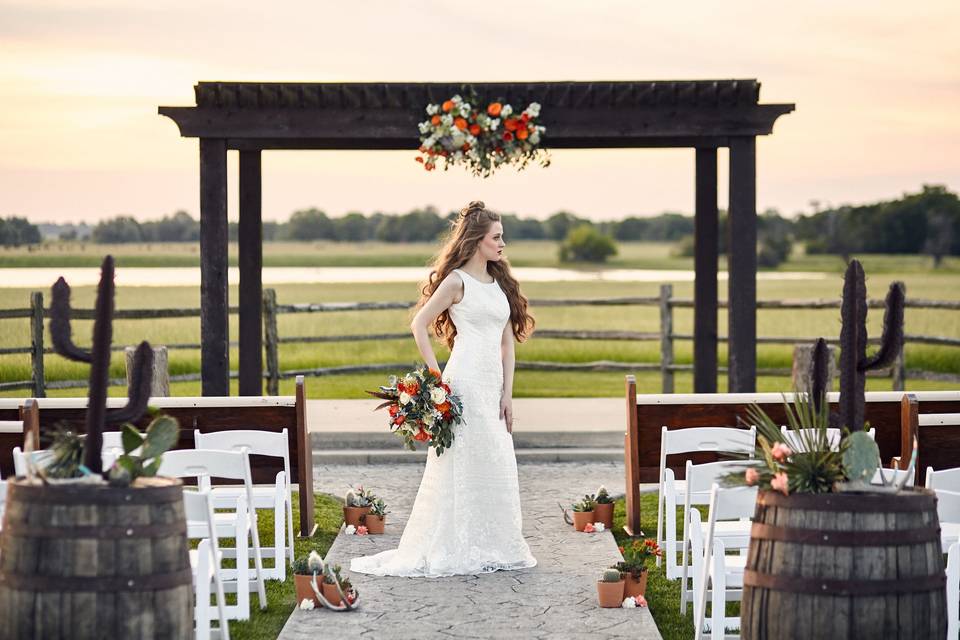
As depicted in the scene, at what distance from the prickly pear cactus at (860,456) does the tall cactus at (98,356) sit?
2.48 meters

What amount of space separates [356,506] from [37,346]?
852 centimetres

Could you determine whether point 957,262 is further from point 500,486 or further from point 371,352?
point 500,486

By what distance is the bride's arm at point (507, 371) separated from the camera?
8039 millimetres

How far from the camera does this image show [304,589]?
6.86m

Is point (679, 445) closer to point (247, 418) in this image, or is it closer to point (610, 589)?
point (610, 589)

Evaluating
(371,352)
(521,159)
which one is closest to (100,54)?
(371,352)

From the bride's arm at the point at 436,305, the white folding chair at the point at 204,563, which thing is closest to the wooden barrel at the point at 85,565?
the white folding chair at the point at 204,563

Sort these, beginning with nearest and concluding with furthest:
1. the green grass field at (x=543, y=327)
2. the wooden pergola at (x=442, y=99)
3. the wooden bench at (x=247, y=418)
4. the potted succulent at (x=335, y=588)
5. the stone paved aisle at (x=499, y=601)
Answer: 1. the stone paved aisle at (x=499, y=601)
2. the potted succulent at (x=335, y=588)
3. the wooden bench at (x=247, y=418)
4. the wooden pergola at (x=442, y=99)
5. the green grass field at (x=543, y=327)

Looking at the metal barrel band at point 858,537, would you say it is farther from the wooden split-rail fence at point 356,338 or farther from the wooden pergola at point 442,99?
the wooden split-rail fence at point 356,338

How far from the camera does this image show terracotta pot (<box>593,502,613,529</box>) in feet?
29.5

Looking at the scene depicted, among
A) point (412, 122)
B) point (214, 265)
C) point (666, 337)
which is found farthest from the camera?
point (666, 337)

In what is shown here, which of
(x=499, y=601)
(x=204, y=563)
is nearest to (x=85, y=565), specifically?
(x=204, y=563)

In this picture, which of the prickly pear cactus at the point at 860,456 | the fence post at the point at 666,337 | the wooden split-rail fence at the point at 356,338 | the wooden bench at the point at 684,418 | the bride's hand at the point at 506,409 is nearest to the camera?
the prickly pear cactus at the point at 860,456

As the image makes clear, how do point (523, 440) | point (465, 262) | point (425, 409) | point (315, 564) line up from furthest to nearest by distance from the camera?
point (523, 440), point (465, 262), point (425, 409), point (315, 564)
